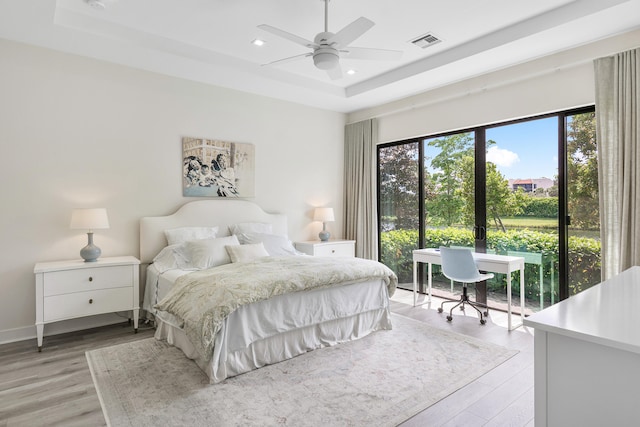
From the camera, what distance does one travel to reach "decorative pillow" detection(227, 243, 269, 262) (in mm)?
3834

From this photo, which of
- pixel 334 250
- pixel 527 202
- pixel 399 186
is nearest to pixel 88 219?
pixel 334 250

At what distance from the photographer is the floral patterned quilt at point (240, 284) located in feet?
8.07

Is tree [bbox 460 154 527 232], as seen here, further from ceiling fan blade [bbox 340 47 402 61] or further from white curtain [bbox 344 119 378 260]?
ceiling fan blade [bbox 340 47 402 61]

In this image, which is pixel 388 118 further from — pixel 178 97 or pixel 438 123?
pixel 178 97

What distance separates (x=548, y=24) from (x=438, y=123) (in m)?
1.80

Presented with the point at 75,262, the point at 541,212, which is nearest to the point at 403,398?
the point at 541,212

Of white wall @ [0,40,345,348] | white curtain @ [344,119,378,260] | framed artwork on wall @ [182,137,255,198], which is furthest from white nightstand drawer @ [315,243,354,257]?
framed artwork on wall @ [182,137,255,198]

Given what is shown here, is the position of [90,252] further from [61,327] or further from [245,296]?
[245,296]

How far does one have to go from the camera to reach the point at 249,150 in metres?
4.91

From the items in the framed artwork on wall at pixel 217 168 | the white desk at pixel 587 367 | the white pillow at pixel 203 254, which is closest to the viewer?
the white desk at pixel 587 367

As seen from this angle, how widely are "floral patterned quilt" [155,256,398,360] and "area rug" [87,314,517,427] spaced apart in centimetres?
35

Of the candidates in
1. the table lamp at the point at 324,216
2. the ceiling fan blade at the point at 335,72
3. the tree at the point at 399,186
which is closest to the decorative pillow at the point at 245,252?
the table lamp at the point at 324,216

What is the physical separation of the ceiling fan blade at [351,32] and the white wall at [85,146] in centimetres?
235

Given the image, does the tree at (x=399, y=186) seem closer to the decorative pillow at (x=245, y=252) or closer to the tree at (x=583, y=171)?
→ the tree at (x=583, y=171)
